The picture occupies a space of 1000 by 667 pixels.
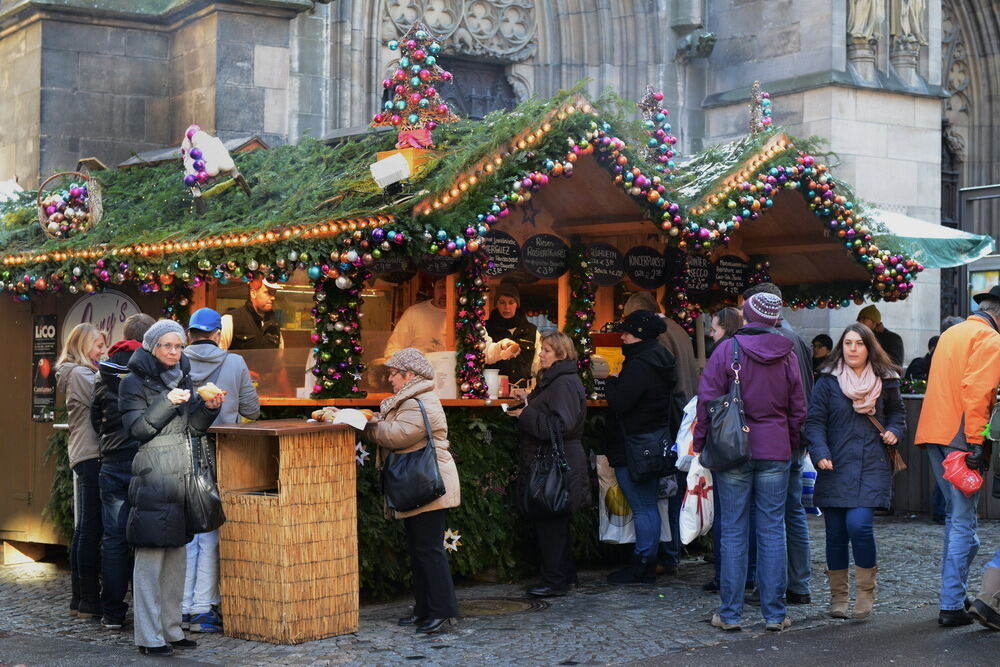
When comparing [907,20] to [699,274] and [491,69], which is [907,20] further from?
[699,274]

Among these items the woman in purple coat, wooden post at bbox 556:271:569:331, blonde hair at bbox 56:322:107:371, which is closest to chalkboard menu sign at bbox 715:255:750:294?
wooden post at bbox 556:271:569:331

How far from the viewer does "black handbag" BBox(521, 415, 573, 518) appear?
30.5 feet

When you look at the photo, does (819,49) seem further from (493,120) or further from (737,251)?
(493,120)

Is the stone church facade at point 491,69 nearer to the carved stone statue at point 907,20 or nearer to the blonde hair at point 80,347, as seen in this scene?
the carved stone statue at point 907,20

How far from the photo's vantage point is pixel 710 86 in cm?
1862

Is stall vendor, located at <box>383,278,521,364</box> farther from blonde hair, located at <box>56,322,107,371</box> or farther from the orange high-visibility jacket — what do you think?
the orange high-visibility jacket

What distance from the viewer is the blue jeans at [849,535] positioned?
848cm

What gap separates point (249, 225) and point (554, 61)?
938 cm

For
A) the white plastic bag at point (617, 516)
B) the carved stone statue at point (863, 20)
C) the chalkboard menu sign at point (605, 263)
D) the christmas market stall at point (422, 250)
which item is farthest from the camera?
the carved stone statue at point (863, 20)

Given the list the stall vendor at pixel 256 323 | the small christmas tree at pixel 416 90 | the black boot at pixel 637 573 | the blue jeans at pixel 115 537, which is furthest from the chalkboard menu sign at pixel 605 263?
the blue jeans at pixel 115 537

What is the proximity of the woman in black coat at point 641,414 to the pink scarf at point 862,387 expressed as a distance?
154 cm

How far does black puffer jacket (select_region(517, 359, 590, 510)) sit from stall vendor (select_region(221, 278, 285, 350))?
1.96 m

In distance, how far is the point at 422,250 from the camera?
8953 mm

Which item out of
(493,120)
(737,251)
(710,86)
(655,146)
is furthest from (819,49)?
(493,120)
